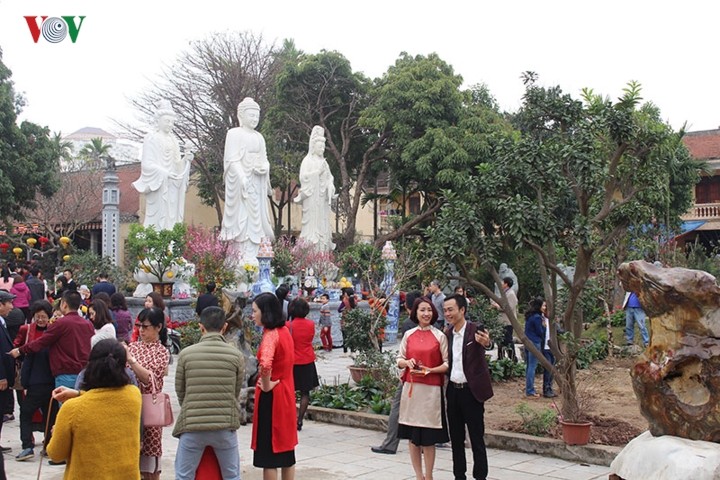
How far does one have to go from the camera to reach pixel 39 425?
7402 millimetres

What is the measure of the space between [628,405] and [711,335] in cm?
505

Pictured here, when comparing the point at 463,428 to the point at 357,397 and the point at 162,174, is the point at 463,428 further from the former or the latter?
the point at 162,174

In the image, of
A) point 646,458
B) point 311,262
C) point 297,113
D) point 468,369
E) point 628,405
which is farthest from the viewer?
point 297,113

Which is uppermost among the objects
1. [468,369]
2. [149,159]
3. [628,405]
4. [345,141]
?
[345,141]

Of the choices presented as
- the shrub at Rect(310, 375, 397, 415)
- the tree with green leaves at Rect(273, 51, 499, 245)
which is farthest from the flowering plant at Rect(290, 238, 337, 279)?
the shrub at Rect(310, 375, 397, 415)

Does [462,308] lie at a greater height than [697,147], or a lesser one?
lesser

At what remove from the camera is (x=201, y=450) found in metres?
4.95

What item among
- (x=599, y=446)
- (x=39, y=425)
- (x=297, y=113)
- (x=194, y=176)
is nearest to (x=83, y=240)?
(x=194, y=176)

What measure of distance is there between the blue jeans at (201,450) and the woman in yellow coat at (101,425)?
0.94 metres

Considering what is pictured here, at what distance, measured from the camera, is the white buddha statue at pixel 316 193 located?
22953 millimetres

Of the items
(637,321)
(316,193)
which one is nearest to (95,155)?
(316,193)

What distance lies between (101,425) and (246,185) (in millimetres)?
16730

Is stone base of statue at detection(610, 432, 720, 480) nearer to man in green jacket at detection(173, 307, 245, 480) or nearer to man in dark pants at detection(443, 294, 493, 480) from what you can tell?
man in dark pants at detection(443, 294, 493, 480)

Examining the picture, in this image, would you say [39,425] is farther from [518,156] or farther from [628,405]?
[628,405]
